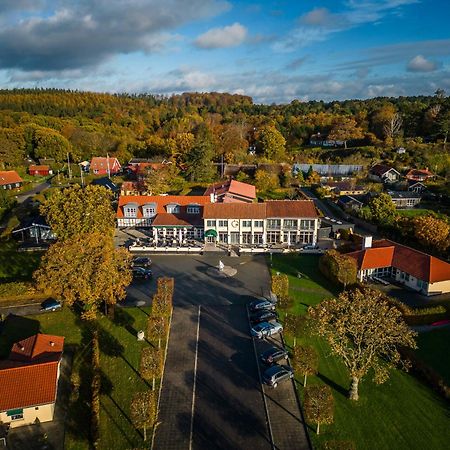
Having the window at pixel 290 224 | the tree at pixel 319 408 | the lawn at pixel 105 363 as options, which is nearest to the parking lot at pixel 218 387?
the tree at pixel 319 408

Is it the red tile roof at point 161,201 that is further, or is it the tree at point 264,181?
the tree at point 264,181

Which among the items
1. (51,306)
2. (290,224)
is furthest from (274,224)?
(51,306)

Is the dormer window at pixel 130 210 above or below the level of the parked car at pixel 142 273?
above

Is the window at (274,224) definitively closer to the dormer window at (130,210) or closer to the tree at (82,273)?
the dormer window at (130,210)

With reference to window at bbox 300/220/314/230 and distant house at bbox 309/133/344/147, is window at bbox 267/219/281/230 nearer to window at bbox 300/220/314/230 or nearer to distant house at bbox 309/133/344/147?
window at bbox 300/220/314/230

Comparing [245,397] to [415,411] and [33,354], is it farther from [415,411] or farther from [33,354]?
[33,354]

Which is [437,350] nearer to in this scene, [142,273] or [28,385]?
[142,273]
